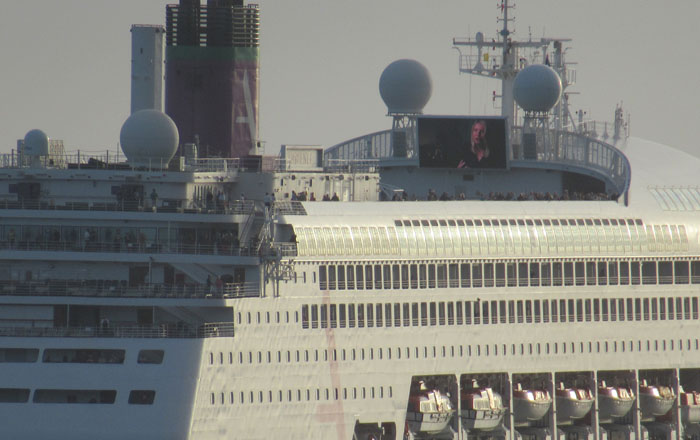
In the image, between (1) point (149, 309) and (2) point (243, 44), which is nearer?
(1) point (149, 309)

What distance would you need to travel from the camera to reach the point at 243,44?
121 meters

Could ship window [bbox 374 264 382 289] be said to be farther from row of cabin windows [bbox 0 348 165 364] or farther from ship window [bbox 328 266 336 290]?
row of cabin windows [bbox 0 348 165 364]

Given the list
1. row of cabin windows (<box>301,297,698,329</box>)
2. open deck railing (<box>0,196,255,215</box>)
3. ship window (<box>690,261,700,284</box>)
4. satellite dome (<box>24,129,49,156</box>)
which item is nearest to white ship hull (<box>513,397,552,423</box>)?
row of cabin windows (<box>301,297,698,329</box>)

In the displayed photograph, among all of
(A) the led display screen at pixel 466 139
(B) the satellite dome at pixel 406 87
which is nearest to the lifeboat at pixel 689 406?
(A) the led display screen at pixel 466 139

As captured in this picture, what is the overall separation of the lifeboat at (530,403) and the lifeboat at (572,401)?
35.8 inches

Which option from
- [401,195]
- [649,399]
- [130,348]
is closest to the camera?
[130,348]

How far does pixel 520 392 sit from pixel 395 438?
8573 millimetres

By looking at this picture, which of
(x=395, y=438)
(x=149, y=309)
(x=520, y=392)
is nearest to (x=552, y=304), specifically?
(x=520, y=392)

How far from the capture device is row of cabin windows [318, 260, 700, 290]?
9838 centimetres

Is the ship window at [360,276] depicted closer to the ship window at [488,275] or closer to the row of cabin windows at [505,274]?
the row of cabin windows at [505,274]

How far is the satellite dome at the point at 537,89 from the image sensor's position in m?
122

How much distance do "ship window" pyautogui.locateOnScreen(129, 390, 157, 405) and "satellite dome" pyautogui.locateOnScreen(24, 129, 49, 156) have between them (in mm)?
23586

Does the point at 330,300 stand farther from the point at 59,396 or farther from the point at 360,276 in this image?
the point at 59,396

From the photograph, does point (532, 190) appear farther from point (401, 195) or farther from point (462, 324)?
point (462, 324)
